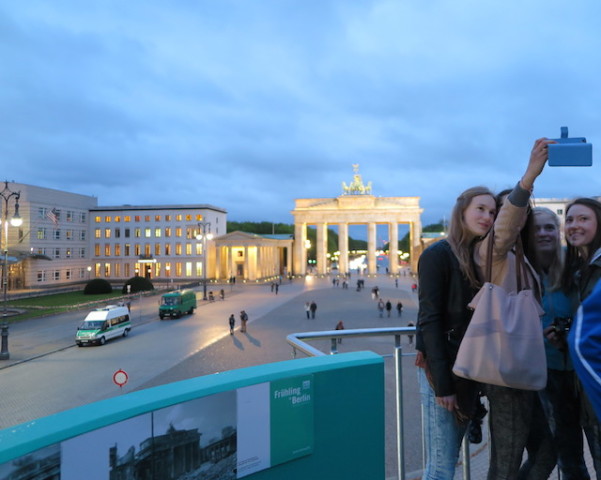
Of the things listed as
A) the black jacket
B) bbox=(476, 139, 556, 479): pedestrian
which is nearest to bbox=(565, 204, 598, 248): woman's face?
bbox=(476, 139, 556, 479): pedestrian

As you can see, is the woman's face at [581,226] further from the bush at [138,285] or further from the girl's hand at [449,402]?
the bush at [138,285]

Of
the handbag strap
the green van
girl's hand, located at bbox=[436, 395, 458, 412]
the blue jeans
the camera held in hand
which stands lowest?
the green van

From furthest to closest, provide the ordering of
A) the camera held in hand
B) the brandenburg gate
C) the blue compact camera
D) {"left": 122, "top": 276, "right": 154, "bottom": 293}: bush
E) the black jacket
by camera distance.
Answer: the brandenburg gate < {"left": 122, "top": 276, "right": 154, "bottom": 293}: bush < the camera held in hand < the black jacket < the blue compact camera

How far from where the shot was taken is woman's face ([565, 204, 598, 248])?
3685mm

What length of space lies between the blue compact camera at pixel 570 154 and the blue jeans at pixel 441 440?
1.85 meters

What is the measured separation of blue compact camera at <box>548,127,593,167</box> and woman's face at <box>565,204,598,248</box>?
Result: 141 cm

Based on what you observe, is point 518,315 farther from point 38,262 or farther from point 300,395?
point 38,262

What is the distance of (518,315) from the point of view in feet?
8.80

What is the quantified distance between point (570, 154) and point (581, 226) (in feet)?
4.88

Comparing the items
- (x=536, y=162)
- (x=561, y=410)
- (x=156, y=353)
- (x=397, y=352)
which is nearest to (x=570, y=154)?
(x=536, y=162)

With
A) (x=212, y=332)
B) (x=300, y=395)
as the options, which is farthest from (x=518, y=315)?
(x=212, y=332)

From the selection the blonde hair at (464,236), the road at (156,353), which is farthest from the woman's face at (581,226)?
the road at (156,353)

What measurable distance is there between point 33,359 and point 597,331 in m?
23.9

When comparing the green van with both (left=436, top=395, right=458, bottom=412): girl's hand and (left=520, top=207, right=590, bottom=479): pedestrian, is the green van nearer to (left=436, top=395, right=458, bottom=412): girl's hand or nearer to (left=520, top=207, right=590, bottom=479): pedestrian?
(left=520, top=207, right=590, bottom=479): pedestrian
